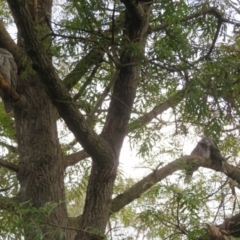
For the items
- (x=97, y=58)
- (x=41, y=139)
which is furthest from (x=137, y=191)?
(x=97, y=58)

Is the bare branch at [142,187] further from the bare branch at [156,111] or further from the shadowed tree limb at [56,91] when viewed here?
the shadowed tree limb at [56,91]

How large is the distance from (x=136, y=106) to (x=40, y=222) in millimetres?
1025

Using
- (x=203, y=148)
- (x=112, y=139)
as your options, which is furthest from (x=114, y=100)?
(x=203, y=148)

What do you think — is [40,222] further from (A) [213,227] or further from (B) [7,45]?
(B) [7,45]

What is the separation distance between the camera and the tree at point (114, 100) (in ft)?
5.07

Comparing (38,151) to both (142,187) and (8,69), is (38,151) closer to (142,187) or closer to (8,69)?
(8,69)

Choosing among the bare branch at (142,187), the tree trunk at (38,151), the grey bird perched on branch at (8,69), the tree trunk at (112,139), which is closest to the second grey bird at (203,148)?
the bare branch at (142,187)

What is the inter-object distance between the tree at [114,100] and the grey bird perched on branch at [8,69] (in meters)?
0.05

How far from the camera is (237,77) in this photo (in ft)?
5.91

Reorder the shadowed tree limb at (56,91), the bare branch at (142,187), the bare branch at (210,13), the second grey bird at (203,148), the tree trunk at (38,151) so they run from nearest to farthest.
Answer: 1. the shadowed tree limb at (56,91)
2. the bare branch at (210,13)
3. the tree trunk at (38,151)
4. the bare branch at (142,187)
5. the second grey bird at (203,148)

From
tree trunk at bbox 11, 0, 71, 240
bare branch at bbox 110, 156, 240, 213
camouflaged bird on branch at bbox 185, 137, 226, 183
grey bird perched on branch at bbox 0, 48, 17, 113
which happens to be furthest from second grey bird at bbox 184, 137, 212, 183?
grey bird perched on branch at bbox 0, 48, 17, 113

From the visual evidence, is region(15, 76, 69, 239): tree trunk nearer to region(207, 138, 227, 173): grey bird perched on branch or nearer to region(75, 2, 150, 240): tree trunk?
region(75, 2, 150, 240): tree trunk

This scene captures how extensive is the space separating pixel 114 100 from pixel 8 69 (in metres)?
0.47

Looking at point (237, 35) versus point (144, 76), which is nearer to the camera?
point (144, 76)
